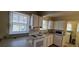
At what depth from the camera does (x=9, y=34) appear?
1.64 m

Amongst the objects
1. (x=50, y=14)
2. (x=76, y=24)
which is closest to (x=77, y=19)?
(x=76, y=24)

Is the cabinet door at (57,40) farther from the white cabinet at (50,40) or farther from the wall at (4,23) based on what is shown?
the wall at (4,23)

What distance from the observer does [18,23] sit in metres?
1.66

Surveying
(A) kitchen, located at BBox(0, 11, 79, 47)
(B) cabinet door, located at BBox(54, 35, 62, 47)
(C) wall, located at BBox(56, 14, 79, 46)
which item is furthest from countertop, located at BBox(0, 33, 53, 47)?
(C) wall, located at BBox(56, 14, 79, 46)

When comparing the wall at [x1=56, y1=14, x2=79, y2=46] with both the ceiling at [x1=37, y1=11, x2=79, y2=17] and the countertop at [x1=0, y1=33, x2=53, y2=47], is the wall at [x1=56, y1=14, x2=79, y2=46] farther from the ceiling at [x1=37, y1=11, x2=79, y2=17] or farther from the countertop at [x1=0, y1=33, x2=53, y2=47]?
the countertop at [x1=0, y1=33, x2=53, y2=47]

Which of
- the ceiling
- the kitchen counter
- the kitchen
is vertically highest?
the ceiling

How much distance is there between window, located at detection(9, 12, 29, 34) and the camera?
63.9 inches

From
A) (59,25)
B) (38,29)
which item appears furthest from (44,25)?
(59,25)

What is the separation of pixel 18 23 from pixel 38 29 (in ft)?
1.09

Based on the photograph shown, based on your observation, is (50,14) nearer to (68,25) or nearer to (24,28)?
(68,25)

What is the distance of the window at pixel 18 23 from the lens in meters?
1.62

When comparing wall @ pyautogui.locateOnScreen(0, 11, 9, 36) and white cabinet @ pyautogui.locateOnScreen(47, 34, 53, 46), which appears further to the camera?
white cabinet @ pyautogui.locateOnScreen(47, 34, 53, 46)
